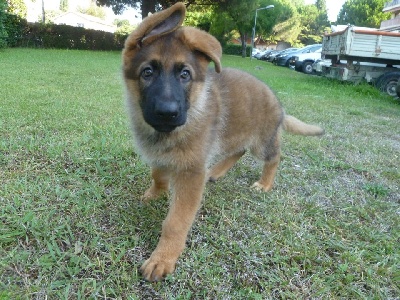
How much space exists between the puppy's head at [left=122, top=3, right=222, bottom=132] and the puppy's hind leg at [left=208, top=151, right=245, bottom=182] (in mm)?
1095

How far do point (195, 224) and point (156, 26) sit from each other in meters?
1.36

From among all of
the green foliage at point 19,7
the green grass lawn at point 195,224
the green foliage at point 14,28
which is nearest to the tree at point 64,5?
the green foliage at point 19,7

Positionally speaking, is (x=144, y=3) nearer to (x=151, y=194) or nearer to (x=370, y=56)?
(x=370, y=56)

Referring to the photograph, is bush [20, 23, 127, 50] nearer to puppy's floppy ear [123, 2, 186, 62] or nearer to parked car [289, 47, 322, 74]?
parked car [289, 47, 322, 74]

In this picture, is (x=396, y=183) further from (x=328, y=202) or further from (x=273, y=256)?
(x=273, y=256)

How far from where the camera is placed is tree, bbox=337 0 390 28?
184 feet

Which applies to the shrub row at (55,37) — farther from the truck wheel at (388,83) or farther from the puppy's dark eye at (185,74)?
the puppy's dark eye at (185,74)

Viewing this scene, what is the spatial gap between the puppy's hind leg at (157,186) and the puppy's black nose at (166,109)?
2.48 feet

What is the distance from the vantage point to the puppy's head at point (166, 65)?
7.45 ft

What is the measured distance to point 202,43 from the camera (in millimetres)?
2527

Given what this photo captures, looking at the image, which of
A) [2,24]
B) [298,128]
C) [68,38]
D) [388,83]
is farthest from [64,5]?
[298,128]

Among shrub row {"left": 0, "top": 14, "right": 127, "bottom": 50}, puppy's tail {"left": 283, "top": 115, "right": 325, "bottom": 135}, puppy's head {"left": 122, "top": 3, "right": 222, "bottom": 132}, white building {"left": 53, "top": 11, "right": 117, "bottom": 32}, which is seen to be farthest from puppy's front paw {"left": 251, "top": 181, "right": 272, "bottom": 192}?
white building {"left": 53, "top": 11, "right": 117, "bottom": 32}

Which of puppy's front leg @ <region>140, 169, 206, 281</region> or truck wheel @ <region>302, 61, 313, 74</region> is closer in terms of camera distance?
puppy's front leg @ <region>140, 169, 206, 281</region>

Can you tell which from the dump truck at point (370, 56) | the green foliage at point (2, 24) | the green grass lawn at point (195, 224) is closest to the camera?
the green grass lawn at point (195, 224)
